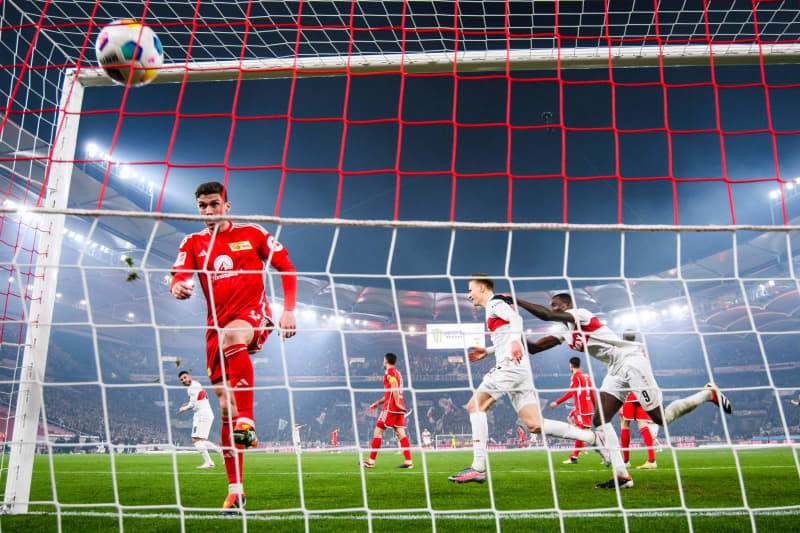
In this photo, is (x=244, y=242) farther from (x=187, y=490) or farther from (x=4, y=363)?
(x=4, y=363)

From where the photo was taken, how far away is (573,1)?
16.5ft

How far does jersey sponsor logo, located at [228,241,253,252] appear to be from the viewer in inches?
160

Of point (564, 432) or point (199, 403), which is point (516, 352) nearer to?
point (564, 432)

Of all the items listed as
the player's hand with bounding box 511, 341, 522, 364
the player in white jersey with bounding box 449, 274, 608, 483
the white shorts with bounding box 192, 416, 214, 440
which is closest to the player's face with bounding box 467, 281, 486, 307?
the player in white jersey with bounding box 449, 274, 608, 483

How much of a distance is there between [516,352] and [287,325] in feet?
7.89

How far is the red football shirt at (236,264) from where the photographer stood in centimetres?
387

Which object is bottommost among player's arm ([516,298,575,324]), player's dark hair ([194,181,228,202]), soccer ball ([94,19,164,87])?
player's arm ([516,298,575,324])

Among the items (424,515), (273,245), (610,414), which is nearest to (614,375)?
(610,414)

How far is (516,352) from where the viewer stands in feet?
16.9

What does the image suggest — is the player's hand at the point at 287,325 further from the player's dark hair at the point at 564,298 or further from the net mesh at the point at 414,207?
the player's dark hair at the point at 564,298

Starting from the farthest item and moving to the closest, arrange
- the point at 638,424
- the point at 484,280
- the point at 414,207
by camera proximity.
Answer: the point at 414,207, the point at 638,424, the point at 484,280

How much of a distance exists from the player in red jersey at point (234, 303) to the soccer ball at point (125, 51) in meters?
0.95

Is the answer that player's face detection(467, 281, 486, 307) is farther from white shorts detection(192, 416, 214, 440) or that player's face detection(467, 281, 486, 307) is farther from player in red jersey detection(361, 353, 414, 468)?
white shorts detection(192, 416, 214, 440)

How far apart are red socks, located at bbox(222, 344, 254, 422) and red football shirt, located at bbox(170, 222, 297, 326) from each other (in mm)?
282
